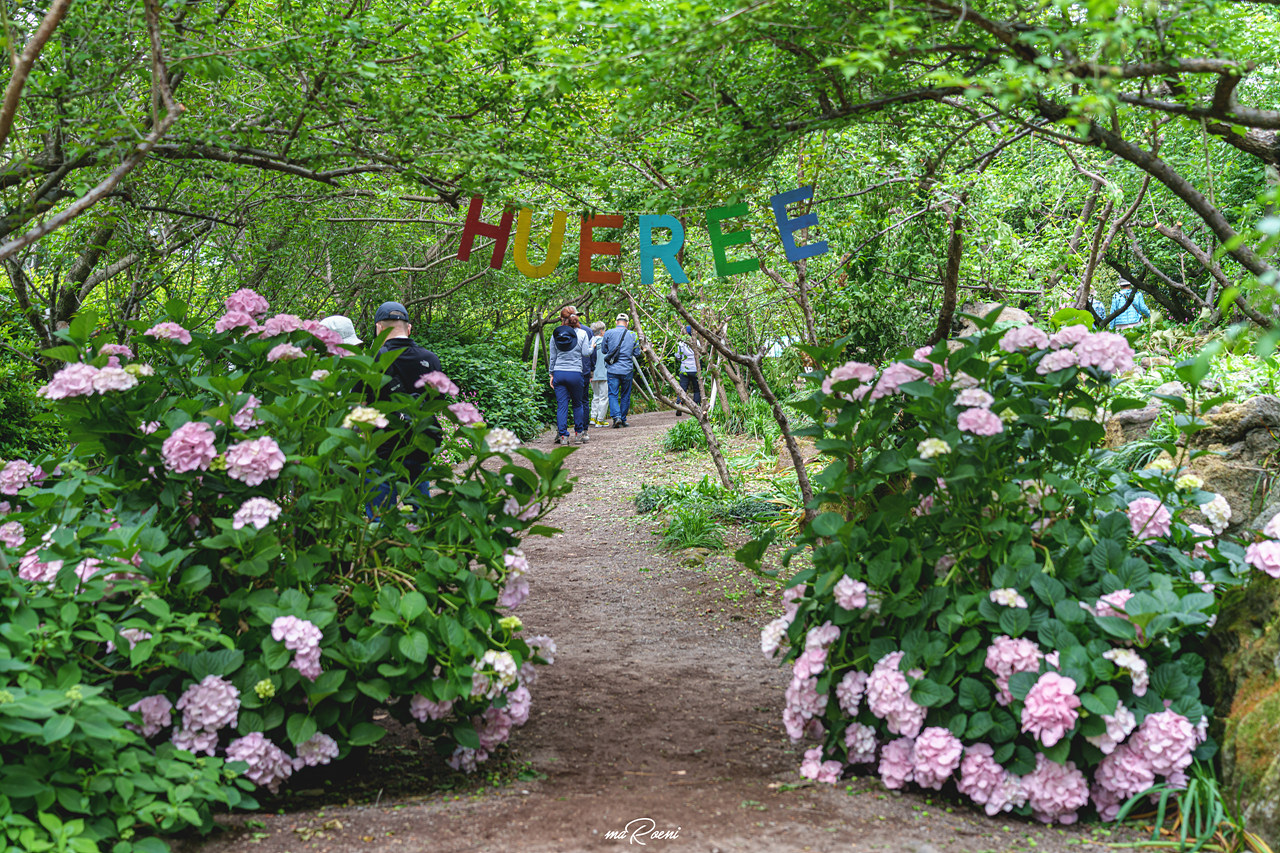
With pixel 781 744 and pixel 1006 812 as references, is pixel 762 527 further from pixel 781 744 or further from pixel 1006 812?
pixel 1006 812

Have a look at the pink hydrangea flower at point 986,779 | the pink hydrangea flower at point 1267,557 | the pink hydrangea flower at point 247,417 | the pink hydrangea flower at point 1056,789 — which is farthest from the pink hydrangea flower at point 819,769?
the pink hydrangea flower at point 247,417

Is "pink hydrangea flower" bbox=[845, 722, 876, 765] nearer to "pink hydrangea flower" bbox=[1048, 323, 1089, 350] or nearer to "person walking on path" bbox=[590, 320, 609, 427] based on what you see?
"pink hydrangea flower" bbox=[1048, 323, 1089, 350]

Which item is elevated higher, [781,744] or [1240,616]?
[1240,616]

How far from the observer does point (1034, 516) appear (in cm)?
283

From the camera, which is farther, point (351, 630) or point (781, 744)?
point (781, 744)

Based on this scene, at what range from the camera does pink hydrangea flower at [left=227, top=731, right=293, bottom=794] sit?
2.47 metres

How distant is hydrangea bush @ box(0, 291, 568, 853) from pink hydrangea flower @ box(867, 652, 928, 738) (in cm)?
106

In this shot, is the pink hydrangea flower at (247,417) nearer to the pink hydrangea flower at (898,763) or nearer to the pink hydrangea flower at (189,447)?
the pink hydrangea flower at (189,447)

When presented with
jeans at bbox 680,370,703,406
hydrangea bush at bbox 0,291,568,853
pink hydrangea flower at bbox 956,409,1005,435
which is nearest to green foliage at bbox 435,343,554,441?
jeans at bbox 680,370,703,406

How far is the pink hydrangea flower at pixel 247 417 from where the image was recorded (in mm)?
2719

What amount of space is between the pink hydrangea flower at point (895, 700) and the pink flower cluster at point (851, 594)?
0.19 metres

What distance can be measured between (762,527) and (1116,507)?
3.86 meters

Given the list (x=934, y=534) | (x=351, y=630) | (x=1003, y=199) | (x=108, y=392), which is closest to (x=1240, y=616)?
(x=934, y=534)

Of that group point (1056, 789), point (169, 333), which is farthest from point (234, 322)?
point (1056, 789)
